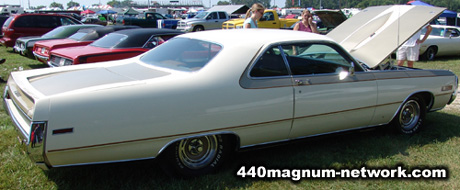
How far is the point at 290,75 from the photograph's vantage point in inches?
140

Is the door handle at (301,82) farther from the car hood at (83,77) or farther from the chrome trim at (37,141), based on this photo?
the chrome trim at (37,141)

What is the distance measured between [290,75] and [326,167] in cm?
96

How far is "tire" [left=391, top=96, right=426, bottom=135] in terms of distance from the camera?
14.7 feet

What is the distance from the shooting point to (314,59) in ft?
13.6

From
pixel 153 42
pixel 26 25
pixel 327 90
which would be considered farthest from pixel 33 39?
pixel 327 90

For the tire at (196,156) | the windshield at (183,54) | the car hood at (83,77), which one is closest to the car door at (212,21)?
the windshield at (183,54)

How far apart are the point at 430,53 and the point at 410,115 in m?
8.67

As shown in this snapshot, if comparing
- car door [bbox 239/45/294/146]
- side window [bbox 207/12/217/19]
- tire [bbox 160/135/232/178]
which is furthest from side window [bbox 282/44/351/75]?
side window [bbox 207/12/217/19]

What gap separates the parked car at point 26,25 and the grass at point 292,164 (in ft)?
29.9

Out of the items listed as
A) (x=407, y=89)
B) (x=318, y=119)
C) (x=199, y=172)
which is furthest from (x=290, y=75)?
(x=407, y=89)

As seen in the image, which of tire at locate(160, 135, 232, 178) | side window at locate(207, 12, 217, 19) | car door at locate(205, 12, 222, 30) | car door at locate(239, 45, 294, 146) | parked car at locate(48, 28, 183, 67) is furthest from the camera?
side window at locate(207, 12, 217, 19)

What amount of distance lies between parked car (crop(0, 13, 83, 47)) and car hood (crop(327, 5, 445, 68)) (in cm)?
1118

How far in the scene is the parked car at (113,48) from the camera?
21.2ft

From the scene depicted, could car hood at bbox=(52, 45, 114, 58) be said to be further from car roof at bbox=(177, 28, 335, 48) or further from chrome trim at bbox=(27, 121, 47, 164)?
chrome trim at bbox=(27, 121, 47, 164)
